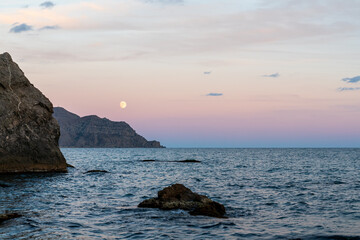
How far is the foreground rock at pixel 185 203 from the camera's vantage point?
19.9m

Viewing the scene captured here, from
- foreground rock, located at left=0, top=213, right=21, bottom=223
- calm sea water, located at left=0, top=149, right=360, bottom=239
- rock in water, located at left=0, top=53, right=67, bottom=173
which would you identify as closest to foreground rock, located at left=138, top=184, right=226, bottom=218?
calm sea water, located at left=0, top=149, right=360, bottom=239

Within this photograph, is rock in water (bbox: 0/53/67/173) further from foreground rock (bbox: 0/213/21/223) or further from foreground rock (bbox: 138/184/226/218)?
foreground rock (bbox: 138/184/226/218)

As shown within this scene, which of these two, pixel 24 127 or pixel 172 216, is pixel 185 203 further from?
pixel 24 127

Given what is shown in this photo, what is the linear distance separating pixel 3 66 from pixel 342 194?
4006 centimetres

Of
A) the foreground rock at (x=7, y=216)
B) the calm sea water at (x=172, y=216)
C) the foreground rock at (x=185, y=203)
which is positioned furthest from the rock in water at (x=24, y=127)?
the foreground rock at (x=185, y=203)

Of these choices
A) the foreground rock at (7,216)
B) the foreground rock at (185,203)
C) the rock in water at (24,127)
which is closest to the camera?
the foreground rock at (7,216)

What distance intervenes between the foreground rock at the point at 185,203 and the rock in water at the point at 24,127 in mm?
24762

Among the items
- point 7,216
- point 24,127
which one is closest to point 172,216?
point 7,216

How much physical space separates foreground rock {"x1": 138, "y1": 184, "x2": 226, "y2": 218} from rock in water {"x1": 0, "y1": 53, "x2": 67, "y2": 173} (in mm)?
24762

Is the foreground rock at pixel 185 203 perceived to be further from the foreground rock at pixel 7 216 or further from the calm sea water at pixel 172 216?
the foreground rock at pixel 7 216

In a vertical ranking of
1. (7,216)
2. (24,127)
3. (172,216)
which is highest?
(24,127)

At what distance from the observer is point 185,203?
2159 centimetres

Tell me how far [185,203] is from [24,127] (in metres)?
29.3

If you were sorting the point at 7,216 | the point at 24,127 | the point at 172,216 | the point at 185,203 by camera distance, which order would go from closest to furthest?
the point at 7,216 → the point at 172,216 → the point at 185,203 → the point at 24,127
